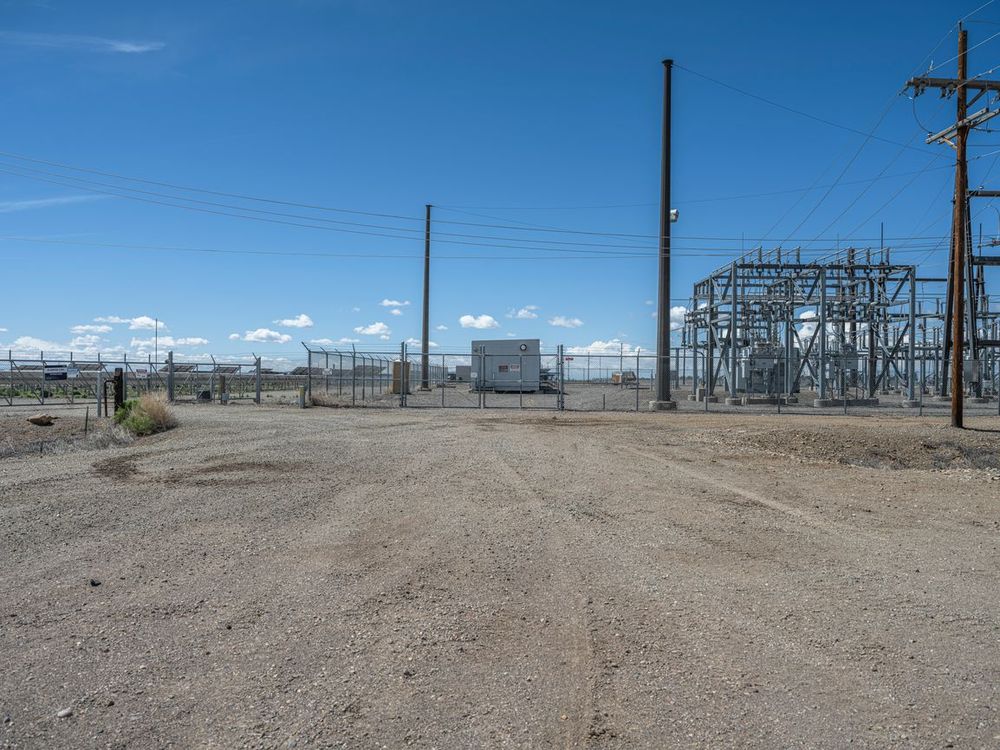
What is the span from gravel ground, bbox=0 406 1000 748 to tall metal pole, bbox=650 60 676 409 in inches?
684

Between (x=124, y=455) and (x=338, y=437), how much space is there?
4459 millimetres

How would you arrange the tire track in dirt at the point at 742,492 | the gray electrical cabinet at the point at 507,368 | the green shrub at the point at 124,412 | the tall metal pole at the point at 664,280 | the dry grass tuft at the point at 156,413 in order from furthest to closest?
the gray electrical cabinet at the point at 507,368 → the tall metal pole at the point at 664,280 → the green shrub at the point at 124,412 → the dry grass tuft at the point at 156,413 → the tire track in dirt at the point at 742,492

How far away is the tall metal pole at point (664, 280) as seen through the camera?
29.1 metres

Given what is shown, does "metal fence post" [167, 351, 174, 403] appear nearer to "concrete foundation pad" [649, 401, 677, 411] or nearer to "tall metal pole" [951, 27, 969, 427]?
"concrete foundation pad" [649, 401, 677, 411]

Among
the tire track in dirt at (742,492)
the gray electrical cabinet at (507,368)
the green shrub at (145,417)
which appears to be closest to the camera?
the tire track in dirt at (742,492)

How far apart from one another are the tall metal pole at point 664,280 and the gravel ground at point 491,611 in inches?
684

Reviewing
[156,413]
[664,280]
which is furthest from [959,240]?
[156,413]

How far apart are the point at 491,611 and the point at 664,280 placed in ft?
83.2

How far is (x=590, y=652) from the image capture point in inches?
189

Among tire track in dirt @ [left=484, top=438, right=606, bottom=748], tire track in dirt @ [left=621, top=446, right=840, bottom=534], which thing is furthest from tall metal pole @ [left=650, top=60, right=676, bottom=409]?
tire track in dirt @ [left=484, top=438, right=606, bottom=748]

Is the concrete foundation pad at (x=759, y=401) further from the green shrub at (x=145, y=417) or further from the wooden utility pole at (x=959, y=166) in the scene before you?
the green shrub at (x=145, y=417)

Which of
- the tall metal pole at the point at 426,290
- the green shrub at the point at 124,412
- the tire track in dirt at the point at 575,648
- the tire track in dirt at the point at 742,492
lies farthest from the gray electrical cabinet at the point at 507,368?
the tire track in dirt at the point at 575,648

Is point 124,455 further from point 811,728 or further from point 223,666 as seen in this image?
point 811,728

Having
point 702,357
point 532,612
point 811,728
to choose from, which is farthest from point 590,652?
point 702,357
